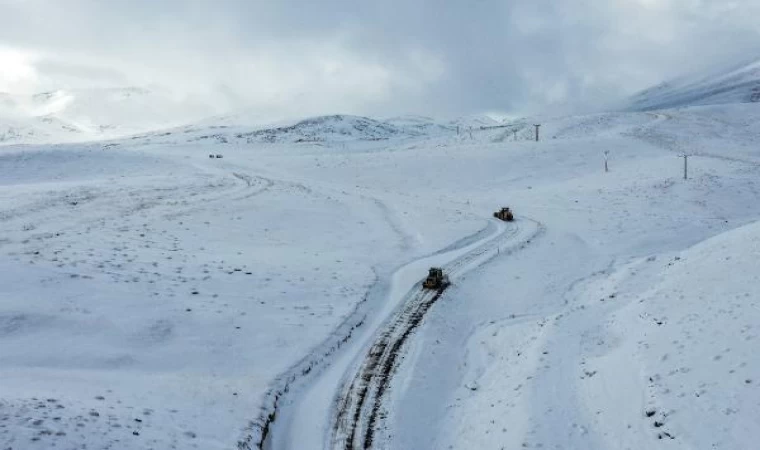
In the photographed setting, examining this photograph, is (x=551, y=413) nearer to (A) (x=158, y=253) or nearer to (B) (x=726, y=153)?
(A) (x=158, y=253)

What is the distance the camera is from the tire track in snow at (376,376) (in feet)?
47.5

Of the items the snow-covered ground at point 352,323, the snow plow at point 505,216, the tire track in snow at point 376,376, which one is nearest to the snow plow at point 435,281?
the tire track in snow at point 376,376

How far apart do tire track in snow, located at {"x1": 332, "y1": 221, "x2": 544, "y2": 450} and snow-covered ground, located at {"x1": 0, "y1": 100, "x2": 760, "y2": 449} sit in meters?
0.35

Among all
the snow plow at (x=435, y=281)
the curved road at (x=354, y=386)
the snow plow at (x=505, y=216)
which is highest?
the snow plow at (x=505, y=216)

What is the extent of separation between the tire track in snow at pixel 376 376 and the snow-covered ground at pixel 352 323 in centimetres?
35

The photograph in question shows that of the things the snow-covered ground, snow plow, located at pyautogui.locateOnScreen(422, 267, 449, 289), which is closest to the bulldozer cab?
the snow-covered ground

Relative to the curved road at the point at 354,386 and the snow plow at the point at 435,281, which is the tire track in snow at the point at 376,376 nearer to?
the curved road at the point at 354,386

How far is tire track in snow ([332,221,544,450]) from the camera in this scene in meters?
14.5

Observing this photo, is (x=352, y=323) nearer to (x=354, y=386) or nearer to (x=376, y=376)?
(x=376, y=376)

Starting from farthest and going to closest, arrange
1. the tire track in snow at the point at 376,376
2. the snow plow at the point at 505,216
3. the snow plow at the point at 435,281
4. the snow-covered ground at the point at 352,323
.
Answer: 1. the snow plow at the point at 505,216
2. the snow plow at the point at 435,281
3. the tire track in snow at the point at 376,376
4. the snow-covered ground at the point at 352,323

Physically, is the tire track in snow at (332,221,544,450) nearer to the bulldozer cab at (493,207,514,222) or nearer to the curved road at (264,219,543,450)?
the curved road at (264,219,543,450)

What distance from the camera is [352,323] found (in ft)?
71.4

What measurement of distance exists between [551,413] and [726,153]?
Result: 244 feet

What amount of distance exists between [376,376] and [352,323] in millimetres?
4506
